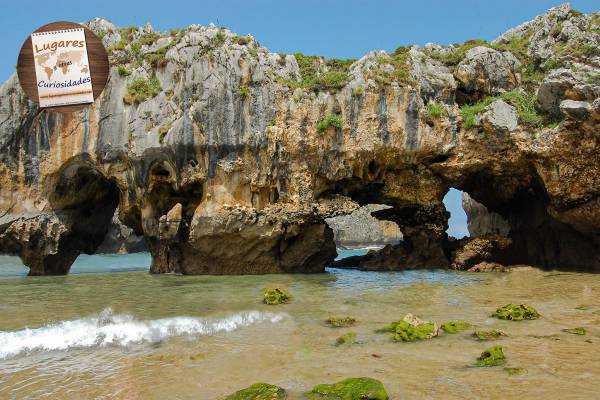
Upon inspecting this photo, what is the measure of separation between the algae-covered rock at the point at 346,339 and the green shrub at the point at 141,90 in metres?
13.7

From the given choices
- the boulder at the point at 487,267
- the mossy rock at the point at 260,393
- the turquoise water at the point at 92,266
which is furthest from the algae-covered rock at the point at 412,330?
the turquoise water at the point at 92,266

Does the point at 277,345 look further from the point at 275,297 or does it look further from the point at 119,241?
the point at 119,241

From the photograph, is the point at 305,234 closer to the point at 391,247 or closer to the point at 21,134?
the point at 391,247

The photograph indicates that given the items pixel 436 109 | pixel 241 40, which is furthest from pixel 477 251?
pixel 241 40

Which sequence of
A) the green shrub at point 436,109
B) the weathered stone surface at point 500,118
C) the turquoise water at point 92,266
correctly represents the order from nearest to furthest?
1. the weathered stone surface at point 500,118
2. the green shrub at point 436,109
3. the turquoise water at point 92,266

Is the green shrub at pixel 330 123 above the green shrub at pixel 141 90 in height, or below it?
below

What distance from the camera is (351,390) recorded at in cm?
497

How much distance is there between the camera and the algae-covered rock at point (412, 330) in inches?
286

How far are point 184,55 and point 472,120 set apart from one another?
36.8 feet

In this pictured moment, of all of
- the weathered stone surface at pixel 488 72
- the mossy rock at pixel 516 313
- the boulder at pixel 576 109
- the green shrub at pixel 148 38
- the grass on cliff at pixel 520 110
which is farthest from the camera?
the green shrub at pixel 148 38

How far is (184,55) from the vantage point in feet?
59.3

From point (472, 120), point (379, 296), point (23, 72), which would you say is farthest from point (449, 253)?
point (23, 72)

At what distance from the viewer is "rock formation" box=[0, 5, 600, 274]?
56.6 feet

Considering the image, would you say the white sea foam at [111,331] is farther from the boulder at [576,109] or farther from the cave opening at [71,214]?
the boulder at [576,109]
